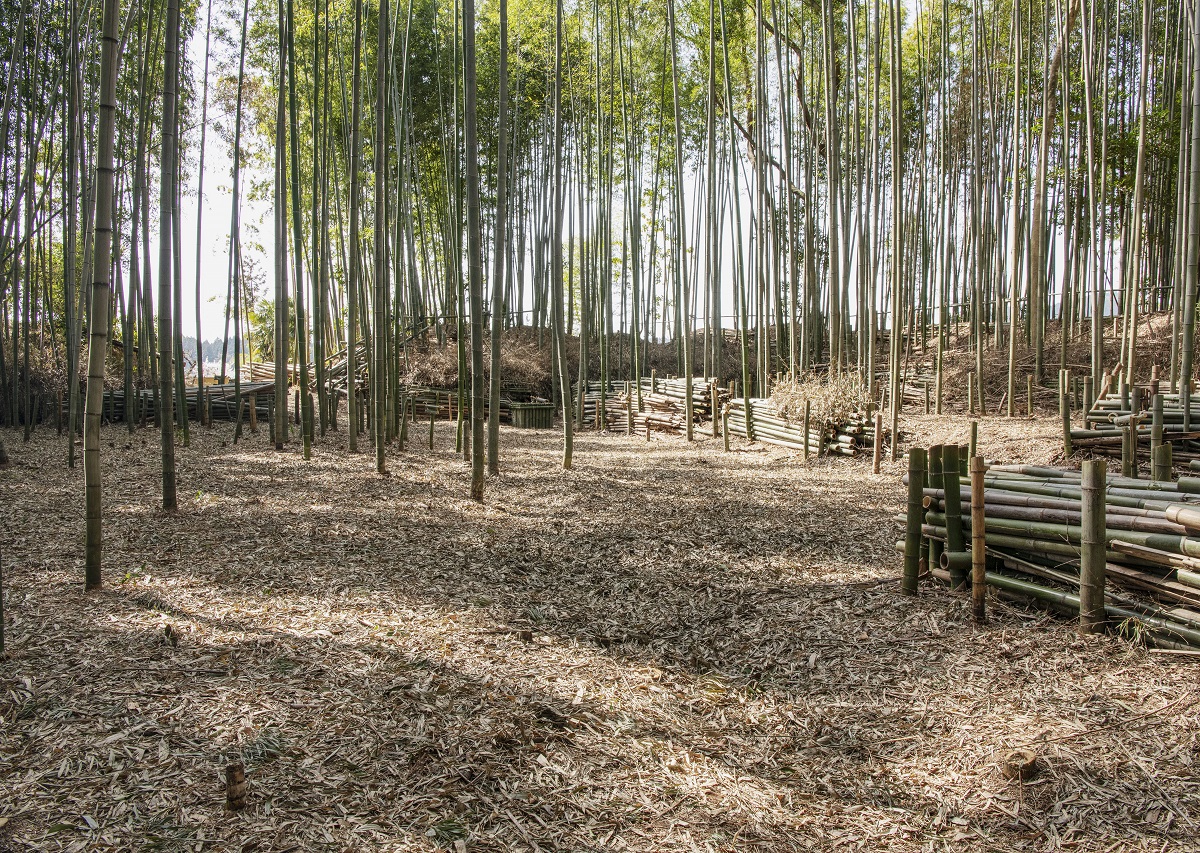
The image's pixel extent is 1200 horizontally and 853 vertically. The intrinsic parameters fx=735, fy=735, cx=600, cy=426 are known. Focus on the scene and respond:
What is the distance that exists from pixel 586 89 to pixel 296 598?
10.3 m

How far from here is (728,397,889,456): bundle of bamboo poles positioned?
295 inches

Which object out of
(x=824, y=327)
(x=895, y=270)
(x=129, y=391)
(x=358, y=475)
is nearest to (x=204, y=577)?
(x=358, y=475)

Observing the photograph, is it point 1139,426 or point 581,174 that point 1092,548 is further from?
point 581,174

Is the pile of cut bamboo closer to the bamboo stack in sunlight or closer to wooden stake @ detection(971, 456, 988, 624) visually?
the bamboo stack in sunlight

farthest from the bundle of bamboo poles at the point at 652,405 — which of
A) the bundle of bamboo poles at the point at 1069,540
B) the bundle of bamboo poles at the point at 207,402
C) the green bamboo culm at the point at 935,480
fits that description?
the bundle of bamboo poles at the point at 1069,540

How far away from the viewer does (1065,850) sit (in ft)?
A: 5.24

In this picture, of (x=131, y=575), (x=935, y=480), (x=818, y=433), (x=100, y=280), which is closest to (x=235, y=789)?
(x=131, y=575)

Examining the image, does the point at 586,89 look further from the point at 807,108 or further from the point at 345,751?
the point at 345,751

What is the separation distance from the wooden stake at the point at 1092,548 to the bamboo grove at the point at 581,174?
11.9 ft

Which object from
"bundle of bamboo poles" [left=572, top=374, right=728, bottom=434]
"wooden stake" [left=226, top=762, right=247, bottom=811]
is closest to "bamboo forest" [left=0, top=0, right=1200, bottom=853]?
"wooden stake" [left=226, top=762, right=247, bottom=811]

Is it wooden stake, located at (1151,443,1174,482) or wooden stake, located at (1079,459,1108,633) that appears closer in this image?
wooden stake, located at (1079,459,1108,633)

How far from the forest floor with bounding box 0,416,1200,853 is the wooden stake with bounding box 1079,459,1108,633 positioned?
0.28 feet

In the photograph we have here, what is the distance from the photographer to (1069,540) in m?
2.66

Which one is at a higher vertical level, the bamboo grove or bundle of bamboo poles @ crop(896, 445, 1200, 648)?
the bamboo grove
